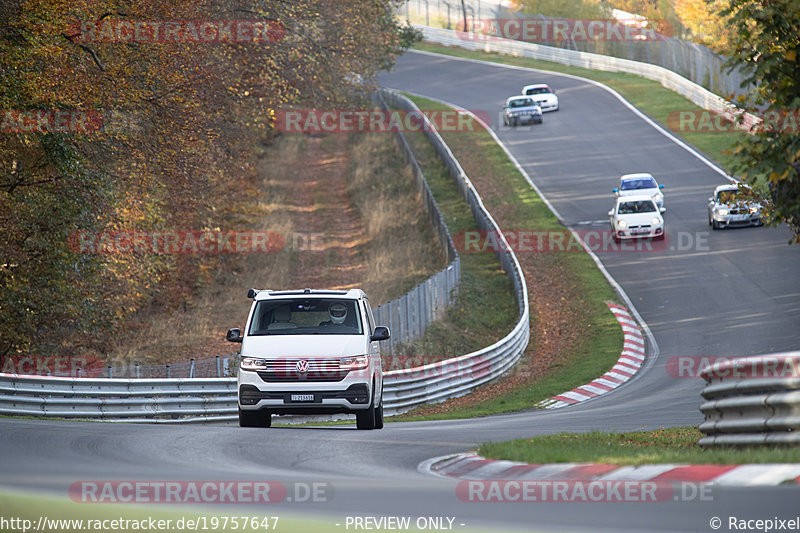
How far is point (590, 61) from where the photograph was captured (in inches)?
2938

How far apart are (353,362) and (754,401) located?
5.95m

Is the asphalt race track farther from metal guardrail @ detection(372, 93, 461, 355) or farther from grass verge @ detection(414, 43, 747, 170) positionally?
metal guardrail @ detection(372, 93, 461, 355)

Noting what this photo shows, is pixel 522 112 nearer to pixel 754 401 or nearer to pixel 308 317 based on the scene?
pixel 308 317

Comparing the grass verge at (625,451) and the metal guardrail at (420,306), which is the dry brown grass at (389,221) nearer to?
the metal guardrail at (420,306)

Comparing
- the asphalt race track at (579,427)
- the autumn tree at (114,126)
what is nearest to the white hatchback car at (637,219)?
the asphalt race track at (579,427)

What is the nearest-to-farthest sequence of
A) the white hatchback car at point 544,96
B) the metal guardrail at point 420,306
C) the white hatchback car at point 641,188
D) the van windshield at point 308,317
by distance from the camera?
the van windshield at point 308,317, the metal guardrail at point 420,306, the white hatchback car at point 641,188, the white hatchback car at point 544,96

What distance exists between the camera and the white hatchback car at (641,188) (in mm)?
39156

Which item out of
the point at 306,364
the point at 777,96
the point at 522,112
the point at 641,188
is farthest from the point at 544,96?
the point at 777,96

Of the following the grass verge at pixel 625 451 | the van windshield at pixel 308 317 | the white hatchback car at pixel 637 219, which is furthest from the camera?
the white hatchback car at pixel 637 219

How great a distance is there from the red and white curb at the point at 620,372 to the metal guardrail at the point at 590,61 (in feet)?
72.3

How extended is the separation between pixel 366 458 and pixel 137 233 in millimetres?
19133

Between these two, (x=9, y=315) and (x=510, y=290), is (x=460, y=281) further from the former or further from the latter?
(x=9, y=315)

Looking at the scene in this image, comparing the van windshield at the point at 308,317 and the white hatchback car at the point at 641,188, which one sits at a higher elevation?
the white hatchback car at the point at 641,188

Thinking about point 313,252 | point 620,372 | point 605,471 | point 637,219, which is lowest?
point 620,372
